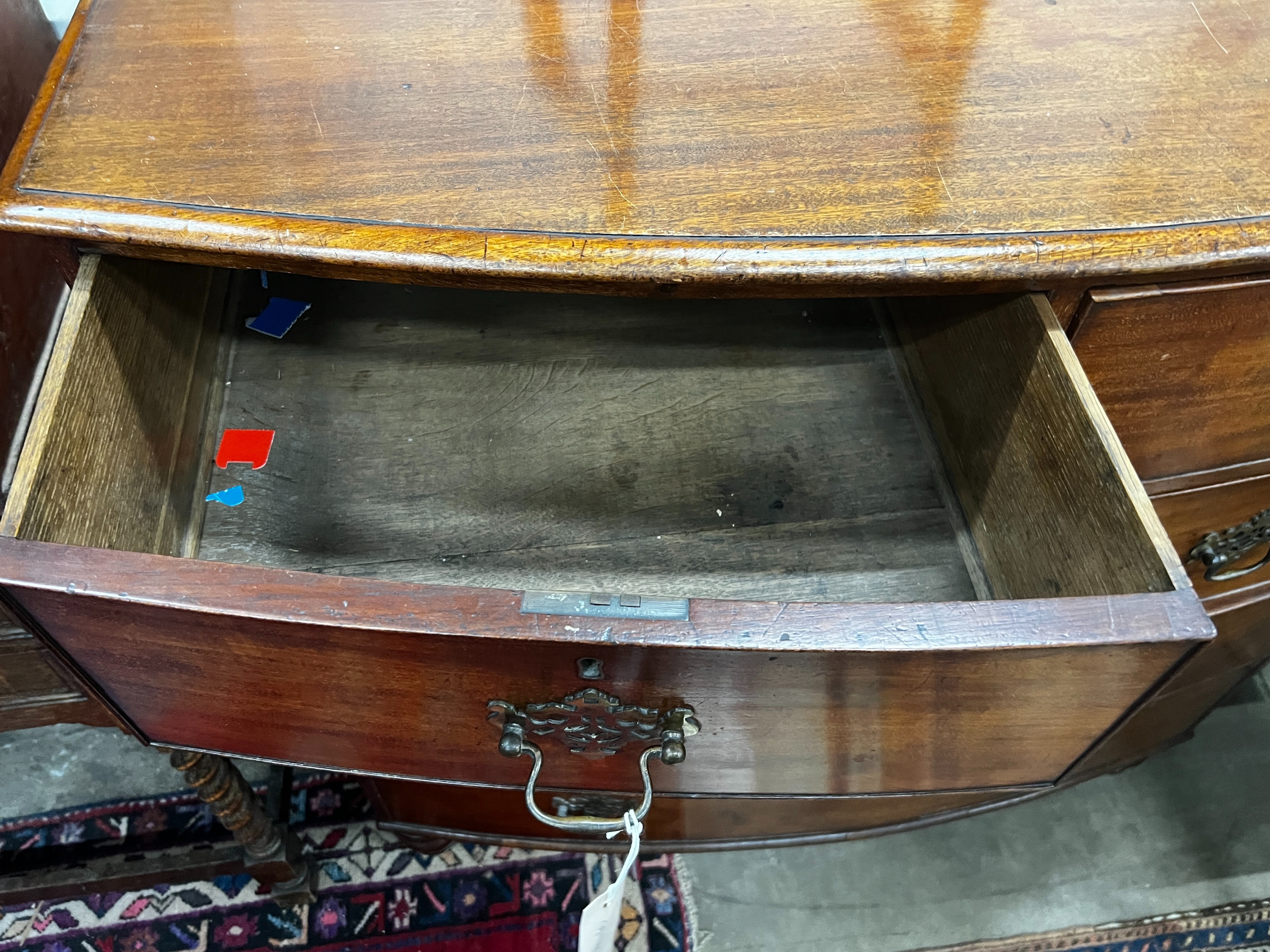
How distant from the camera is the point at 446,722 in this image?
1.61 feet

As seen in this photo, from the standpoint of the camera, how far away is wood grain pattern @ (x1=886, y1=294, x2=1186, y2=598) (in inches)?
19.3

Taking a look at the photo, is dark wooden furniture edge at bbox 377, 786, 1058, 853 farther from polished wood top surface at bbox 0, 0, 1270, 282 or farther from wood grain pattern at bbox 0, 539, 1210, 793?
polished wood top surface at bbox 0, 0, 1270, 282

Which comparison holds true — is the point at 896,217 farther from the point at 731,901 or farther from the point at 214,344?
the point at 731,901

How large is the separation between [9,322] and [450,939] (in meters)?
0.70

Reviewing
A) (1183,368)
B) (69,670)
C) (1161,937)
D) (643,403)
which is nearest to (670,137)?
(643,403)

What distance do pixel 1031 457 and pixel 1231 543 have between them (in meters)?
0.30

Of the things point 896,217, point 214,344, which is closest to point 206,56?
point 214,344

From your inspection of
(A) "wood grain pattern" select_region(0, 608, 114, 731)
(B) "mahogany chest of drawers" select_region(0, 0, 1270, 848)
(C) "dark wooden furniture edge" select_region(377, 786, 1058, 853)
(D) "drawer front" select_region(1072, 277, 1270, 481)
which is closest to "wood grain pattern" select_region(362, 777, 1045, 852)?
(C) "dark wooden furniture edge" select_region(377, 786, 1058, 853)

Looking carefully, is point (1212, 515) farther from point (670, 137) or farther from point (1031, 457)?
point (670, 137)

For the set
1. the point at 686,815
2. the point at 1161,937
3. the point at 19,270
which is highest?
the point at 19,270

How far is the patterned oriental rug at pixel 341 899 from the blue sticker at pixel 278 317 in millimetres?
548

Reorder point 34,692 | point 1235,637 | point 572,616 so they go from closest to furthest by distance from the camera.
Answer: point 572,616 < point 34,692 < point 1235,637

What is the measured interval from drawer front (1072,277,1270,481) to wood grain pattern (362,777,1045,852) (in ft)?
1.13

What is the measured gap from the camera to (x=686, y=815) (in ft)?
2.75
